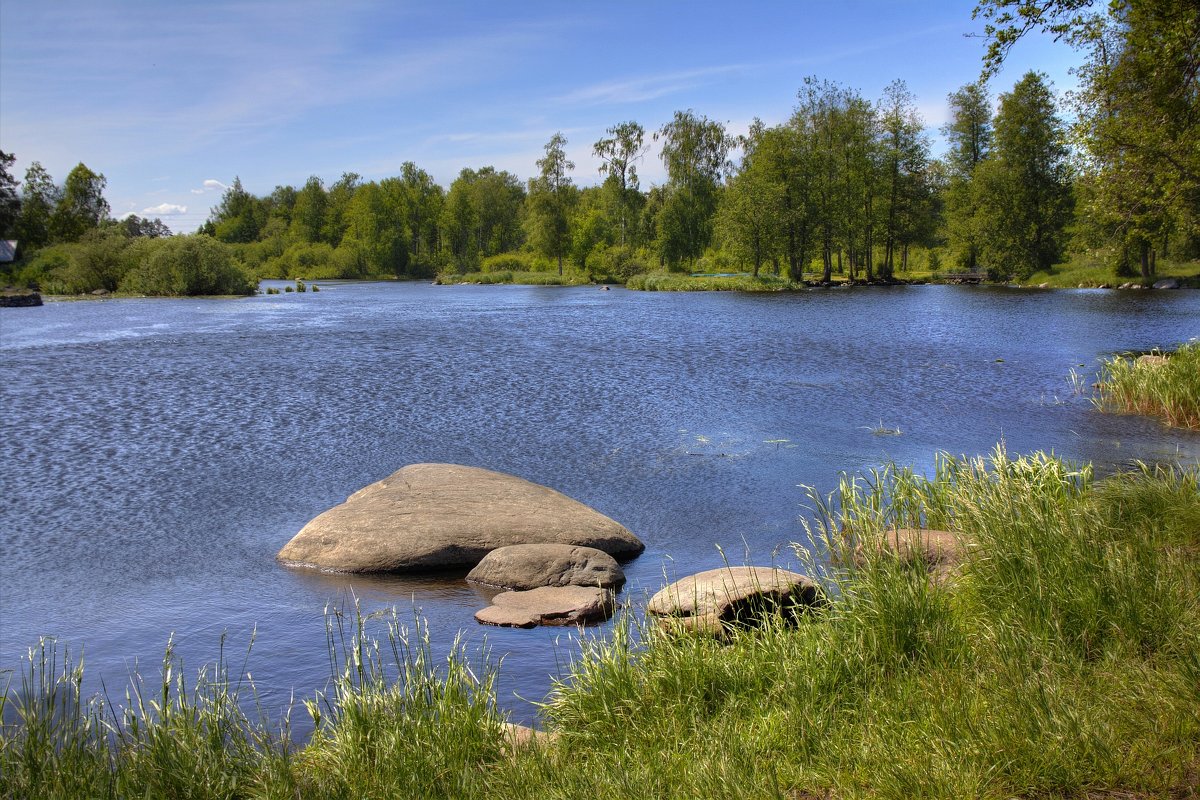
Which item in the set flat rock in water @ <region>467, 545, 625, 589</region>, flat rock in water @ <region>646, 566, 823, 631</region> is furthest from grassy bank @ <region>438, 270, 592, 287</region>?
flat rock in water @ <region>646, 566, 823, 631</region>

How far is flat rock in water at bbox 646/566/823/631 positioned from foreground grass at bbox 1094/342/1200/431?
44.8 feet

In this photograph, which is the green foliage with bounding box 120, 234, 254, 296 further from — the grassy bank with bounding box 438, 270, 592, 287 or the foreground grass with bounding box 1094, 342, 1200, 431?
the foreground grass with bounding box 1094, 342, 1200, 431

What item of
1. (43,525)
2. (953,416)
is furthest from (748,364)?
(43,525)

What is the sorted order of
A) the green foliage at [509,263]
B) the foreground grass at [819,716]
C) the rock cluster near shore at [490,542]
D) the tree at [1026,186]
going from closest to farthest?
the foreground grass at [819,716] < the rock cluster near shore at [490,542] < the tree at [1026,186] < the green foliage at [509,263]

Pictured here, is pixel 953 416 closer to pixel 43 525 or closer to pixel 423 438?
pixel 423 438

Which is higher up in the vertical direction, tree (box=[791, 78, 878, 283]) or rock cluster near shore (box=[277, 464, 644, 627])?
tree (box=[791, 78, 878, 283])

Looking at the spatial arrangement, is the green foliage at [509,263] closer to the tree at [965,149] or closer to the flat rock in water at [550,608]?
the tree at [965,149]

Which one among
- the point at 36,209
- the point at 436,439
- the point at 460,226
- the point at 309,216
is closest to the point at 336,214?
the point at 309,216

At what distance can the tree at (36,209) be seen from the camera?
3580 inches

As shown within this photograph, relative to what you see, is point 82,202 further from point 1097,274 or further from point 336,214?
point 1097,274

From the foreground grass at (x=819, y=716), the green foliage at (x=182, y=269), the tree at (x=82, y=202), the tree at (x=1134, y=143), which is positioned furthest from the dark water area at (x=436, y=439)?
the tree at (x=82, y=202)

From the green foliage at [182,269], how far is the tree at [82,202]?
1313 inches

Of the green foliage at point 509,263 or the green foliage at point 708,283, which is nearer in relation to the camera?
the green foliage at point 708,283

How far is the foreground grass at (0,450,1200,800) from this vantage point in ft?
15.5
